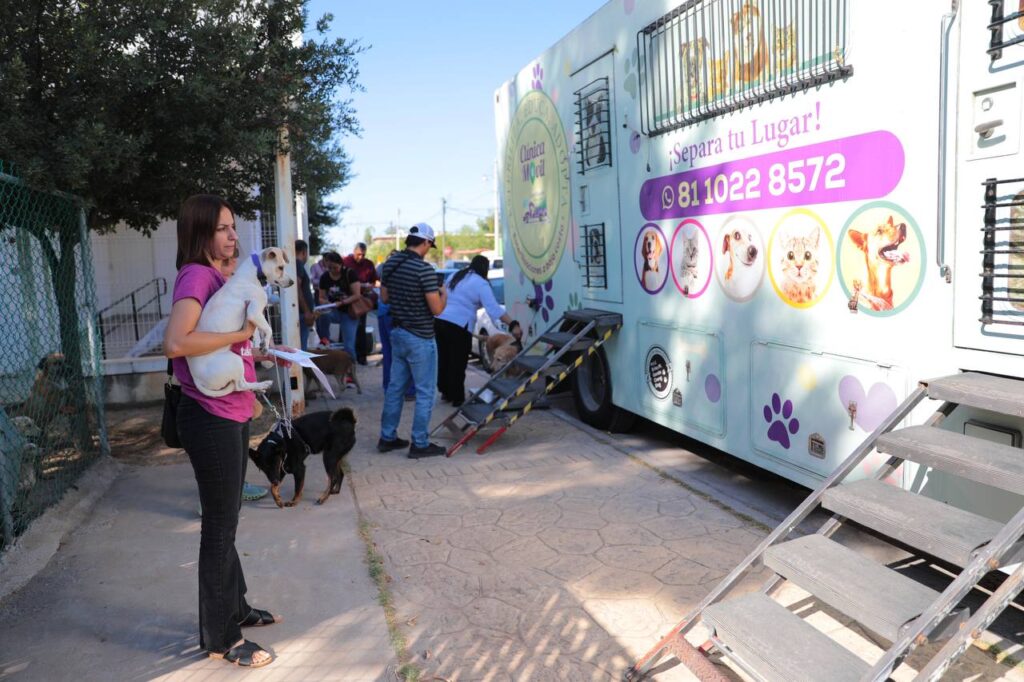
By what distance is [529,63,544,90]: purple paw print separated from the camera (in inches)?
283

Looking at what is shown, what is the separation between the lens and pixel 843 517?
3217 millimetres

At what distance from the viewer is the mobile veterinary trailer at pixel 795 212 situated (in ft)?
10.4

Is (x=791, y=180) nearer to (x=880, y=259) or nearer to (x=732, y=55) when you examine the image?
(x=880, y=259)

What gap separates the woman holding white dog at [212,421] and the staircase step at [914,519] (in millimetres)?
2458

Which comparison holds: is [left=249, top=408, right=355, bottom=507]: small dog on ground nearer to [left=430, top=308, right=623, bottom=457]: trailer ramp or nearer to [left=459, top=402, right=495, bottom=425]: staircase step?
[left=430, top=308, right=623, bottom=457]: trailer ramp

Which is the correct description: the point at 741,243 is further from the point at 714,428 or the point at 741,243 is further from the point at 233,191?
the point at 233,191

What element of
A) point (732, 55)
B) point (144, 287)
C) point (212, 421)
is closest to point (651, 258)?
point (732, 55)

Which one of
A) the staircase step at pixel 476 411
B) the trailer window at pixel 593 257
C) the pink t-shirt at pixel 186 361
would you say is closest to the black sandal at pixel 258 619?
the pink t-shirt at pixel 186 361

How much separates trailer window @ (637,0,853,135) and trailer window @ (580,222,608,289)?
110 cm

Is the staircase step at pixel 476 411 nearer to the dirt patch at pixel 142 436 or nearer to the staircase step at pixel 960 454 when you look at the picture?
the dirt patch at pixel 142 436

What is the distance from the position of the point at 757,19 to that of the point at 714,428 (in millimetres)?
2490

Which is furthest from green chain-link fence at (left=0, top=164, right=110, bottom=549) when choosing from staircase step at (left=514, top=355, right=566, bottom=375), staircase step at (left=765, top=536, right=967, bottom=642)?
staircase step at (left=765, top=536, right=967, bottom=642)

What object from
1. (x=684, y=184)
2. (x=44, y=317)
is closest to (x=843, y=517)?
(x=684, y=184)

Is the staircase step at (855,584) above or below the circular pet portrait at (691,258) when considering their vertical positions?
below
